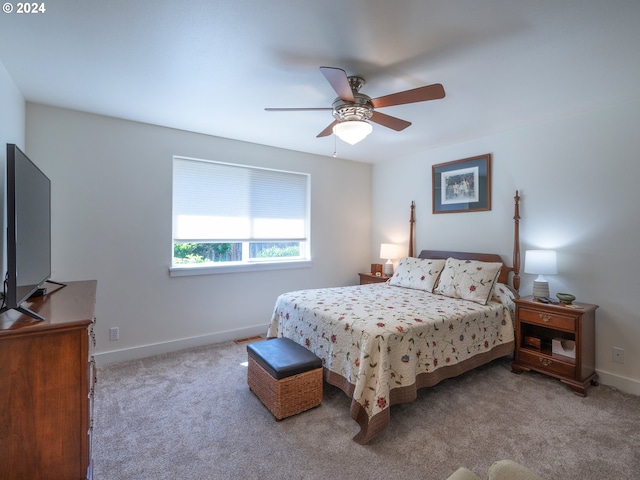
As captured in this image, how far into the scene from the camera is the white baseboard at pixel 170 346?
3035mm

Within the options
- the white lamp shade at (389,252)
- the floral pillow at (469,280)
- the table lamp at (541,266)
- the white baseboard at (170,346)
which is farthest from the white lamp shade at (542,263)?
the white baseboard at (170,346)

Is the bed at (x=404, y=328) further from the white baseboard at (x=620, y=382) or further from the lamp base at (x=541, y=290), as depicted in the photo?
the white baseboard at (x=620, y=382)

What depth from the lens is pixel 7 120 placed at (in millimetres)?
2137

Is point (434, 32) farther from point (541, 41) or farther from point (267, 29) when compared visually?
point (267, 29)

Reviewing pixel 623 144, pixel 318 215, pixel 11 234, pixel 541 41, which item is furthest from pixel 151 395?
pixel 623 144

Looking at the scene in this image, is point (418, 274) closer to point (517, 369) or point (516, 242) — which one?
point (516, 242)

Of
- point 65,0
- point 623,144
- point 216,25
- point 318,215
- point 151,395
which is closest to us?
Result: point 65,0

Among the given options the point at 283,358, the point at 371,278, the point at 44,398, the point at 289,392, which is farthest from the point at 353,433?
the point at 371,278

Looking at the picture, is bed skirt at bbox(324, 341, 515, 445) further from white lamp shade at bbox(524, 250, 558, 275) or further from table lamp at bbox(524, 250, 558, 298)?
white lamp shade at bbox(524, 250, 558, 275)

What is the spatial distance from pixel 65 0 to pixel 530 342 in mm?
4105

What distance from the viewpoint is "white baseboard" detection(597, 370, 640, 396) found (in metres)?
2.55

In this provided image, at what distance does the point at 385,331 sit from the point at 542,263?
1779mm

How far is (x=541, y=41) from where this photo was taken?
1.83 meters

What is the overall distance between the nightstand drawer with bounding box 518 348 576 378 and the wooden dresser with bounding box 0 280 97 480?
3.28 metres
